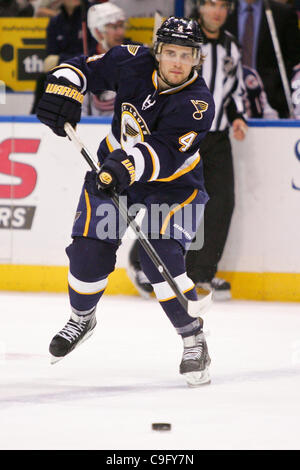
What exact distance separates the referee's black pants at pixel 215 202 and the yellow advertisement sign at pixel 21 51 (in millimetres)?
1839

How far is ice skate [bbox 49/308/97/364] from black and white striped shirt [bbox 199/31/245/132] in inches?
72.3

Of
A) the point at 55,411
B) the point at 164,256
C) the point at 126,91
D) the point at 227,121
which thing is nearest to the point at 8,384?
the point at 55,411

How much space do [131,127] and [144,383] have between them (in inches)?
32.2

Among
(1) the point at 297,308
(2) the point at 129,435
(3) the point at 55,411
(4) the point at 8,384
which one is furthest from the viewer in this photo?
(1) the point at 297,308

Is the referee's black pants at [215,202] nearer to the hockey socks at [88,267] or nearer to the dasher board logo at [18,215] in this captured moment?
the dasher board logo at [18,215]

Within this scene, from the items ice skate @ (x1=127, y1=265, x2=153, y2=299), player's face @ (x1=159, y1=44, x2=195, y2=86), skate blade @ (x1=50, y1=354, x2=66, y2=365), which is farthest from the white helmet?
skate blade @ (x1=50, y1=354, x2=66, y2=365)

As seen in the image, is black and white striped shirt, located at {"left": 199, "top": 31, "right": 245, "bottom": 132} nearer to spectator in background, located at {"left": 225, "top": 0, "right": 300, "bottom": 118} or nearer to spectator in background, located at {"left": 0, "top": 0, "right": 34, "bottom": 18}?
spectator in background, located at {"left": 225, "top": 0, "right": 300, "bottom": 118}

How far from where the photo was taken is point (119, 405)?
9.73 ft

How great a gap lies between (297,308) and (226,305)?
1.10ft

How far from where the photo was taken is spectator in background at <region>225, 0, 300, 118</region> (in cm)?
534

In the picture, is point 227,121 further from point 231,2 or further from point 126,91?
point 126,91

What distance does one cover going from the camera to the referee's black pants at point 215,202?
4.98 meters

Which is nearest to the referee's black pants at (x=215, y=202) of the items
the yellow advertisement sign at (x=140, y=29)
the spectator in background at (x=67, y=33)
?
the spectator in background at (x=67, y=33)

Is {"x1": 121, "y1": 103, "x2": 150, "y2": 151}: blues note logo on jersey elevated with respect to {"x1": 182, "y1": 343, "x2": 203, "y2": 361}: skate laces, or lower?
elevated
